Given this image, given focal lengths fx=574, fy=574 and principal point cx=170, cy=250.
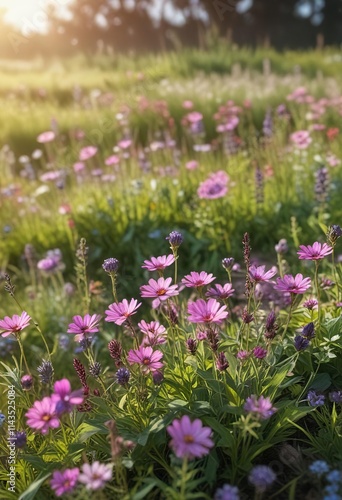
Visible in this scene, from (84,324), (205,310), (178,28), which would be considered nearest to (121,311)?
(84,324)

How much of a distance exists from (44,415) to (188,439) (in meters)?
0.36

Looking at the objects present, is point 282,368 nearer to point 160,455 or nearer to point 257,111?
point 160,455

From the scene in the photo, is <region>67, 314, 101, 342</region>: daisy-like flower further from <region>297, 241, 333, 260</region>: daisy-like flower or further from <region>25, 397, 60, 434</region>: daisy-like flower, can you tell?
<region>297, 241, 333, 260</region>: daisy-like flower

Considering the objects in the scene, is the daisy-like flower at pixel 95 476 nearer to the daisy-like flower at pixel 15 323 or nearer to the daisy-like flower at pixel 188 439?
the daisy-like flower at pixel 188 439

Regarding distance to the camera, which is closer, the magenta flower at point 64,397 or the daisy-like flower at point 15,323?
the magenta flower at point 64,397

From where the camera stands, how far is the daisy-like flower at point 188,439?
3.86ft

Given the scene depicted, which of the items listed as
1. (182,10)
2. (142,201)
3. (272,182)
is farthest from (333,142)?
(182,10)

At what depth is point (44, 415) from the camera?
1.34 metres

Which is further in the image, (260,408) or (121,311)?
(121,311)

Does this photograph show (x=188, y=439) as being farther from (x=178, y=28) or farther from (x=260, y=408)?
(x=178, y=28)

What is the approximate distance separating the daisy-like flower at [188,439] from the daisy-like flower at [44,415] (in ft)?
0.92

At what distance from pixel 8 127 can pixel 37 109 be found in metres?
1.28

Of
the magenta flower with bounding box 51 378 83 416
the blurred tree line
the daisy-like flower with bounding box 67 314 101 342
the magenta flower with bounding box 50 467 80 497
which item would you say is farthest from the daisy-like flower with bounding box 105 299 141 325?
the blurred tree line

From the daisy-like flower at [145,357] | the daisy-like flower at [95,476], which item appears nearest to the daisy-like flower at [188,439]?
the daisy-like flower at [95,476]
